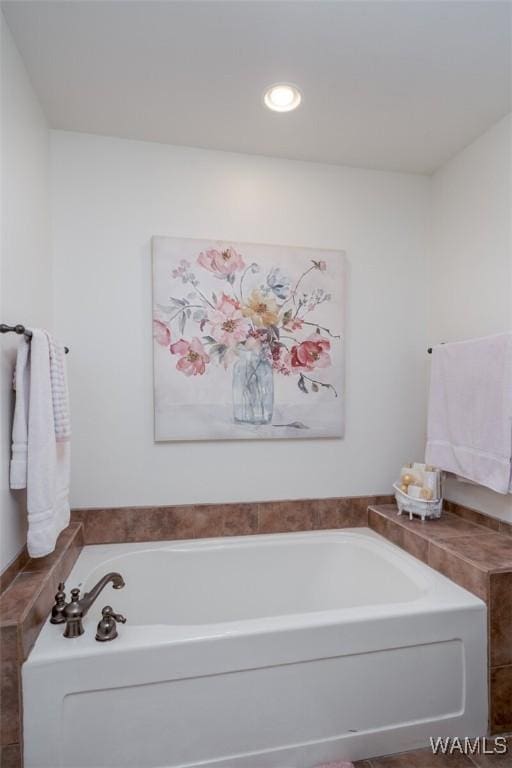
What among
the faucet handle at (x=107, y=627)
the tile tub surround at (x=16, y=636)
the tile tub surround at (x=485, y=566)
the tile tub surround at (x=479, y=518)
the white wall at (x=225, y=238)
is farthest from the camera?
the white wall at (x=225, y=238)

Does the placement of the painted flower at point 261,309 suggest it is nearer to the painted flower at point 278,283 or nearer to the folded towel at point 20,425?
the painted flower at point 278,283

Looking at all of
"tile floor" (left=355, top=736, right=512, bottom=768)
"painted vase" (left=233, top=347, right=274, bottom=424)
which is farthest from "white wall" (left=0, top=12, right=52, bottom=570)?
"tile floor" (left=355, top=736, right=512, bottom=768)

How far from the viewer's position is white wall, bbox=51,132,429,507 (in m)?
2.11

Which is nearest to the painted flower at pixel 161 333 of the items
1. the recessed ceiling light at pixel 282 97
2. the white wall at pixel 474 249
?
the recessed ceiling light at pixel 282 97

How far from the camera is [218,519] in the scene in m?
2.23

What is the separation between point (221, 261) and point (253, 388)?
69cm

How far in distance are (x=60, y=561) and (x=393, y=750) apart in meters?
1.40

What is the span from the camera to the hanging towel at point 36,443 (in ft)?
4.78

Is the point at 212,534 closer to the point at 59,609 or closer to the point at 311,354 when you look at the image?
the point at 59,609

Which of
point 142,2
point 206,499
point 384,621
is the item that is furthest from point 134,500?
point 142,2

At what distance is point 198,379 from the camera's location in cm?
219

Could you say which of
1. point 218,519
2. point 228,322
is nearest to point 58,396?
point 228,322

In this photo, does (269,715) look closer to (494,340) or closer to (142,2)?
(494,340)

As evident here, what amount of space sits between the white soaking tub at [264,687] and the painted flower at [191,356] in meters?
1.05
